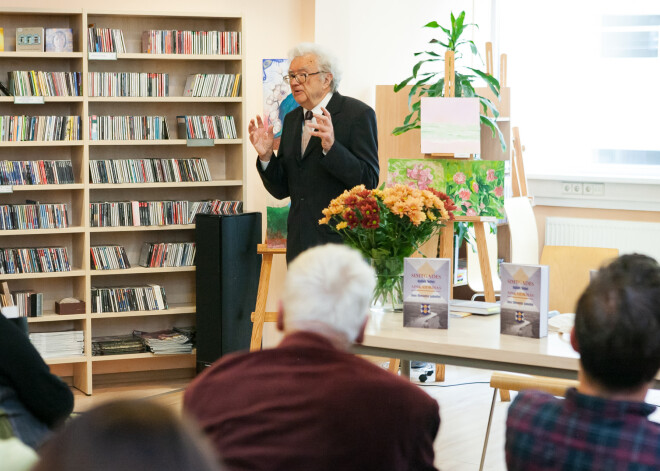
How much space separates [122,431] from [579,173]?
656 centimetres

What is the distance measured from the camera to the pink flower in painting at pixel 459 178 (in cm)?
497

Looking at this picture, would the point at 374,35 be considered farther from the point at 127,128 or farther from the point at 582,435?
the point at 582,435

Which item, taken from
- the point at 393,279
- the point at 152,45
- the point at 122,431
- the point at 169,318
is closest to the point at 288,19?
the point at 152,45

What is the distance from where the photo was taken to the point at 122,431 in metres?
0.67

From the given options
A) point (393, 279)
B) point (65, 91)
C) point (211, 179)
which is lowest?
point (393, 279)

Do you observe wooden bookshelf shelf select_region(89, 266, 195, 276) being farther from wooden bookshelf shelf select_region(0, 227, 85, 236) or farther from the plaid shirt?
the plaid shirt

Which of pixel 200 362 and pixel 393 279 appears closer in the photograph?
pixel 393 279

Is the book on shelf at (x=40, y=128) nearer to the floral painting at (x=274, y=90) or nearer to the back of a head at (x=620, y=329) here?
the floral painting at (x=274, y=90)

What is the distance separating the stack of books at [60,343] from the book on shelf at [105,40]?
1.74m

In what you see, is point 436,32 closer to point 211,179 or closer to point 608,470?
point 211,179

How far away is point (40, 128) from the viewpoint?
524 centimetres

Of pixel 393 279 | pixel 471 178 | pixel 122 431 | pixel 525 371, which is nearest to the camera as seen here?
pixel 122 431

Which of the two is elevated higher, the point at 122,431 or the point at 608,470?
the point at 122,431

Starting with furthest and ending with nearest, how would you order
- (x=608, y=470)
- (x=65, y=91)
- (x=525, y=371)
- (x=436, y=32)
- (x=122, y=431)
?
(x=436, y=32)
(x=65, y=91)
(x=525, y=371)
(x=608, y=470)
(x=122, y=431)
